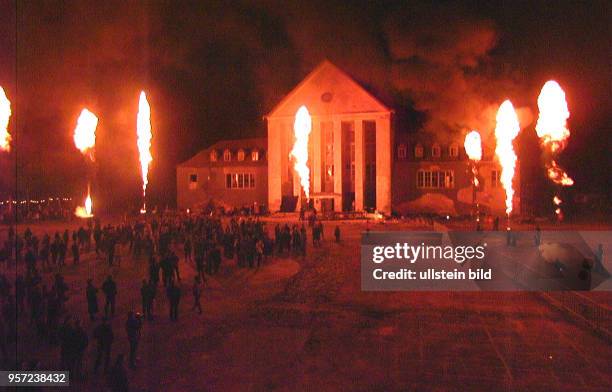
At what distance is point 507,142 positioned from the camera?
35.2 metres

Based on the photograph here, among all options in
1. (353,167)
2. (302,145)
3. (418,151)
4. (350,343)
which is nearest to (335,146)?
(302,145)

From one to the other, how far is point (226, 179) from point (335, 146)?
10.7 metres

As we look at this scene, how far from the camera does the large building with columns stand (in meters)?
40.9

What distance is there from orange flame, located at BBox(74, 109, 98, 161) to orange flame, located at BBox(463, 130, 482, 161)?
26.4 m

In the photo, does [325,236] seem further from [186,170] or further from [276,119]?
[186,170]

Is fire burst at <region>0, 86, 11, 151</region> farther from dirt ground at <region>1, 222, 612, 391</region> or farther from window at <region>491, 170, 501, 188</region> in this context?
window at <region>491, 170, 501, 188</region>

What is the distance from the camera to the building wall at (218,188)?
4478 centimetres

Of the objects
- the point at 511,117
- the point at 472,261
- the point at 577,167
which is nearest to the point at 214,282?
the point at 472,261

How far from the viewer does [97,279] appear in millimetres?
16109

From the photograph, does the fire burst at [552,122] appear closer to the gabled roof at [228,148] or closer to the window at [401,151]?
the window at [401,151]

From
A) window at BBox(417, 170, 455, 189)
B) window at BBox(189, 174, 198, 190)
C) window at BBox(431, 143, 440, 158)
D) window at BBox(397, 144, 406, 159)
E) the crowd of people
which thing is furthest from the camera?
window at BBox(189, 174, 198, 190)

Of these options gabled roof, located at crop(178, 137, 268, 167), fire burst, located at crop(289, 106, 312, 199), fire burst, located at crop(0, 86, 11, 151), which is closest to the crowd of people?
fire burst, located at crop(0, 86, 11, 151)

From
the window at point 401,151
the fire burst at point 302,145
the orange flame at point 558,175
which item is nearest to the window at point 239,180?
the fire burst at point 302,145
